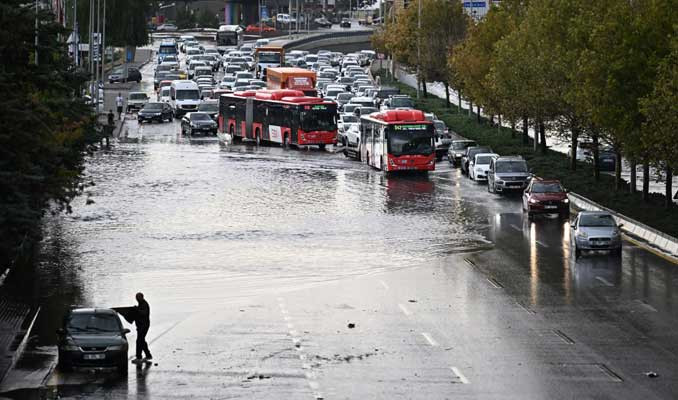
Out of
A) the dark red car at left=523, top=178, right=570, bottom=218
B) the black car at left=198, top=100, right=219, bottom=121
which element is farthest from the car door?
the black car at left=198, top=100, right=219, bottom=121

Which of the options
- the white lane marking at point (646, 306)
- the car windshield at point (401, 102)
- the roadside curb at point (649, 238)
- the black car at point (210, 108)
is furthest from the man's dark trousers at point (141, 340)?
the car windshield at point (401, 102)

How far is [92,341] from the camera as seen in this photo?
90.4 feet

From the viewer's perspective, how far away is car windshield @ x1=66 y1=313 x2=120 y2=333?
2800cm

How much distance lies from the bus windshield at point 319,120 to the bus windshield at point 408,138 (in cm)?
1266

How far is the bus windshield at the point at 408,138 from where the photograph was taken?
212ft

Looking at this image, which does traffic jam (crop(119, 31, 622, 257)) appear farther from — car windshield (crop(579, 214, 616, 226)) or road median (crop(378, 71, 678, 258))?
road median (crop(378, 71, 678, 258))

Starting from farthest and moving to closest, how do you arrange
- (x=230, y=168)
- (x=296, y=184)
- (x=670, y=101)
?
(x=230, y=168) → (x=296, y=184) → (x=670, y=101)

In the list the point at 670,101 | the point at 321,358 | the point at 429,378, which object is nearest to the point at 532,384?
the point at 429,378

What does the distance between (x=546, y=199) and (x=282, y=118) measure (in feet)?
94.6

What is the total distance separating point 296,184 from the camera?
60844 mm

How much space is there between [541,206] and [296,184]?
12.6m

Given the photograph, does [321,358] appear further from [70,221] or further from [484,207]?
[484,207]

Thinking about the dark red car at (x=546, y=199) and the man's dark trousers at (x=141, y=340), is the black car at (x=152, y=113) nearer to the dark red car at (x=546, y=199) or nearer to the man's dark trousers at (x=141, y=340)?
the dark red car at (x=546, y=199)

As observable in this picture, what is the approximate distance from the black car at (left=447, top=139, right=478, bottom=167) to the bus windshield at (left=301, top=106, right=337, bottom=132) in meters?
7.29
